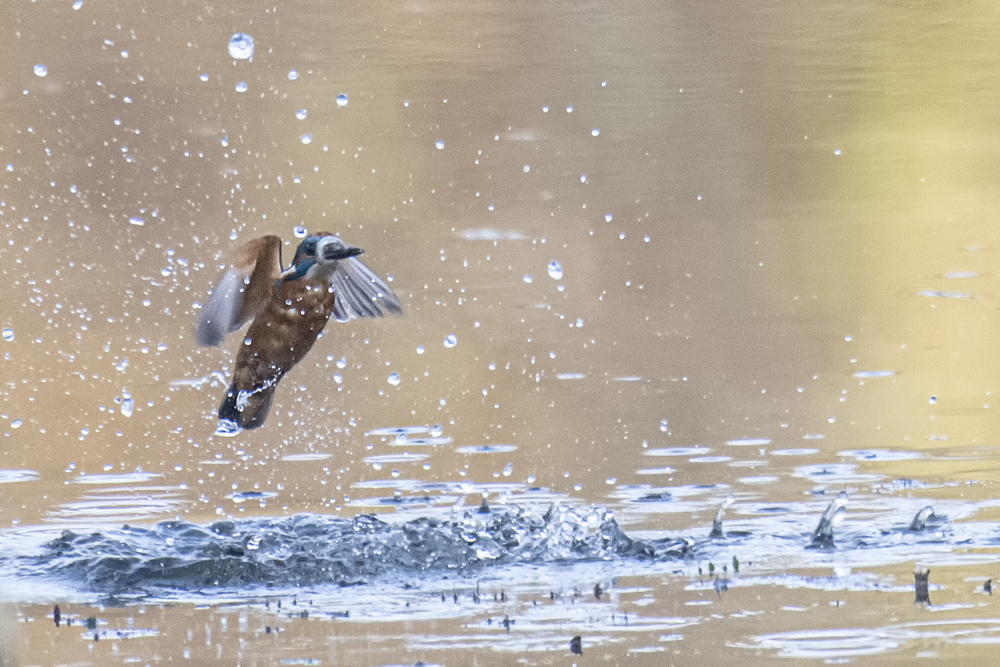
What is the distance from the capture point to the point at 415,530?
4102mm

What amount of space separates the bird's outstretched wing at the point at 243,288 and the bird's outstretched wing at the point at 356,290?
30 centimetres

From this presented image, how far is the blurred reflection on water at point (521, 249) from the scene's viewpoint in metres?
4.89

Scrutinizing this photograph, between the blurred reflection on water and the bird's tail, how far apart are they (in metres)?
0.28

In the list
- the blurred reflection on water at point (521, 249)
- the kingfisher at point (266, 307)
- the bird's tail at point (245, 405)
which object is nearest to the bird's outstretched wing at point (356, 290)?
the kingfisher at point (266, 307)

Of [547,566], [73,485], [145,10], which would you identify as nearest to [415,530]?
[547,566]

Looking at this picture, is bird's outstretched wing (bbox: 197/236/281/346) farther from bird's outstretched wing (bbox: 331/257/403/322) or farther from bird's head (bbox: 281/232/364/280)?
bird's outstretched wing (bbox: 331/257/403/322)

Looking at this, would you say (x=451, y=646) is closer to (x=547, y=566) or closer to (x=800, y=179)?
(x=547, y=566)

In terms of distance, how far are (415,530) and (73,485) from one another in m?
1.19

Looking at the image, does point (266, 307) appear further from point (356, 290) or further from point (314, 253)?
point (356, 290)

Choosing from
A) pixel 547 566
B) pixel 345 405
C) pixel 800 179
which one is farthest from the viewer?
pixel 800 179

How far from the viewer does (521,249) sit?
7.29 meters

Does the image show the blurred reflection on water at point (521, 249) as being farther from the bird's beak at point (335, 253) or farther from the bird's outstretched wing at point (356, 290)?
the bird's beak at point (335, 253)

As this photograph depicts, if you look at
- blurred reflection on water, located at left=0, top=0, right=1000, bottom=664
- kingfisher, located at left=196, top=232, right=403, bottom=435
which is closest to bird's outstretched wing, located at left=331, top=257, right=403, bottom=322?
kingfisher, located at left=196, top=232, right=403, bottom=435

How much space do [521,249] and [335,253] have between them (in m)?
3.18
